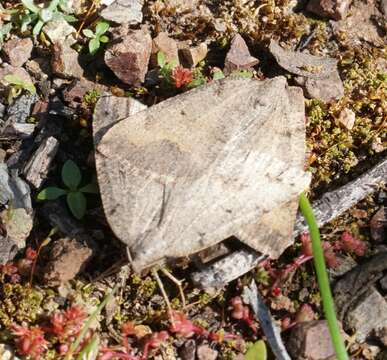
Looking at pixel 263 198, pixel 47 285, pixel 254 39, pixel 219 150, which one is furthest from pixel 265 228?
pixel 254 39

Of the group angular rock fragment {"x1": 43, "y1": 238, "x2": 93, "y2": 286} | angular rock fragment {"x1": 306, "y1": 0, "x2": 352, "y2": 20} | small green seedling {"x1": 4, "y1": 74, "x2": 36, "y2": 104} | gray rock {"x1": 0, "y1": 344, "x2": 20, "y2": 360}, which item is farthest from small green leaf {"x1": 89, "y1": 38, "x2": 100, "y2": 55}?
gray rock {"x1": 0, "y1": 344, "x2": 20, "y2": 360}

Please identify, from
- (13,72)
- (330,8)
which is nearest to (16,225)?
(13,72)

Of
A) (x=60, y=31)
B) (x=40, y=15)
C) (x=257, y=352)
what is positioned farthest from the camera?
(x=60, y=31)

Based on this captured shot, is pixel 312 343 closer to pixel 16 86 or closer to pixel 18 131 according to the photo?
pixel 18 131

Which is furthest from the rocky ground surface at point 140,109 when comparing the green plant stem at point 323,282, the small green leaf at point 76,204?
the green plant stem at point 323,282

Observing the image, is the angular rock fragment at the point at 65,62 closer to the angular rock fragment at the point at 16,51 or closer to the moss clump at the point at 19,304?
the angular rock fragment at the point at 16,51

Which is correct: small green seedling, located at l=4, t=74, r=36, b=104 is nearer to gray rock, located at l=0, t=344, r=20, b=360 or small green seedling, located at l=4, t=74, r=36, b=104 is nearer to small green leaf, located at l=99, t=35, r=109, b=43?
small green leaf, located at l=99, t=35, r=109, b=43

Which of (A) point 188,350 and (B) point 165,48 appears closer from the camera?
(A) point 188,350
